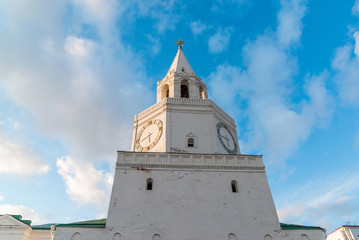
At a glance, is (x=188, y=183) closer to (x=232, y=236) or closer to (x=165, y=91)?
(x=232, y=236)

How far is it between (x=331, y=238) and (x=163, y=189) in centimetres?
2762

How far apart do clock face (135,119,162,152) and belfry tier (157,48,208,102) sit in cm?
392

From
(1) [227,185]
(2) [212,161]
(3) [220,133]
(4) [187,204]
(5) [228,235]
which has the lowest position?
(5) [228,235]

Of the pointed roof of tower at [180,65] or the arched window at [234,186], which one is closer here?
the arched window at [234,186]

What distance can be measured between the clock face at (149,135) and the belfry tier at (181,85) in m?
3.92

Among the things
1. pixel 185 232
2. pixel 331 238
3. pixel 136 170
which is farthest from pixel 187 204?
pixel 331 238

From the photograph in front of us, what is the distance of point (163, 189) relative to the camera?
61.2ft

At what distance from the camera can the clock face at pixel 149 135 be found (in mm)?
22781

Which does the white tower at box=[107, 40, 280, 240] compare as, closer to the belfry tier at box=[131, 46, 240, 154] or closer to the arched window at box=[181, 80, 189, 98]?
the belfry tier at box=[131, 46, 240, 154]

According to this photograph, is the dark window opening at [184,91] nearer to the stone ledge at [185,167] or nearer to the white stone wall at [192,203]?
the white stone wall at [192,203]

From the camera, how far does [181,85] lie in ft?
93.5

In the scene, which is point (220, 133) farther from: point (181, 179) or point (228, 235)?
point (228, 235)

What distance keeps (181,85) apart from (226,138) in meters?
8.03

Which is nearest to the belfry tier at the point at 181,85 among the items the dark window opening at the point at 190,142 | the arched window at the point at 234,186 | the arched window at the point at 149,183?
the dark window opening at the point at 190,142
